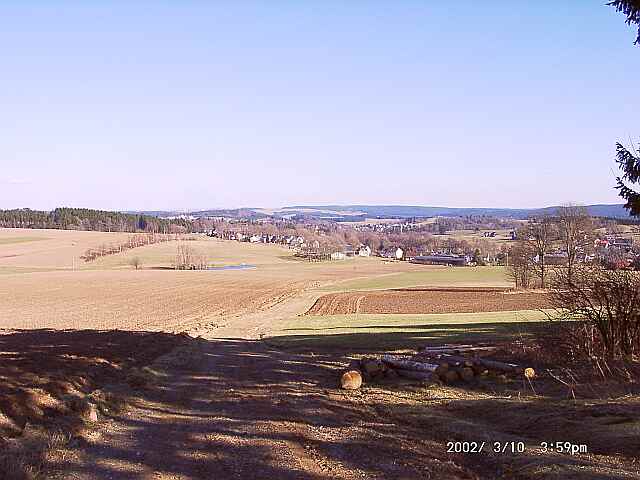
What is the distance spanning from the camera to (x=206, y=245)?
503ft

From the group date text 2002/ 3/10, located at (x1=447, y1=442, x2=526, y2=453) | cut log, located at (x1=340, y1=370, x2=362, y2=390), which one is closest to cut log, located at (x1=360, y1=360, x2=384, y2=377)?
cut log, located at (x1=340, y1=370, x2=362, y2=390)

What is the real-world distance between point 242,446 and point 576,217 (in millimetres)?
55703

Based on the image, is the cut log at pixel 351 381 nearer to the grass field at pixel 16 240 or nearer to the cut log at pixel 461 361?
the cut log at pixel 461 361

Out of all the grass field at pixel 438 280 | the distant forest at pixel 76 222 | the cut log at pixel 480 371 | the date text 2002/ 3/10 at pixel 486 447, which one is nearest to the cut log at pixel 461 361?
the cut log at pixel 480 371

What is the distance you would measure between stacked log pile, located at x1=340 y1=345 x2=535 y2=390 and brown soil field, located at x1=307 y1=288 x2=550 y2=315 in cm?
3289

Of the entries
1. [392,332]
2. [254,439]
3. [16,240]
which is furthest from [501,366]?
[16,240]

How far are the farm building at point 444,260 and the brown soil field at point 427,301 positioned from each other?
163 ft

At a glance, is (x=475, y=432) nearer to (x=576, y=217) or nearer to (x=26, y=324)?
(x=26, y=324)

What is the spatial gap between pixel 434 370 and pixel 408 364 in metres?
0.96

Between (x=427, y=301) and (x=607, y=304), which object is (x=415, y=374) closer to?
(x=607, y=304)

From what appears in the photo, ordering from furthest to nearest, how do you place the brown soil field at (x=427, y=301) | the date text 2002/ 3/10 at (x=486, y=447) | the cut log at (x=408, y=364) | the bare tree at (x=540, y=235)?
the bare tree at (x=540, y=235) → the brown soil field at (x=427, y=301) → the cut log at (x=408, y=364) → the date text 2002/ 3/10 at (x=486, y=447)

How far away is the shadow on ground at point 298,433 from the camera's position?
28.2 feet

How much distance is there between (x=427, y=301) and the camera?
62.2 metres

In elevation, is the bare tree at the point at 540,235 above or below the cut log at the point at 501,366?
above
